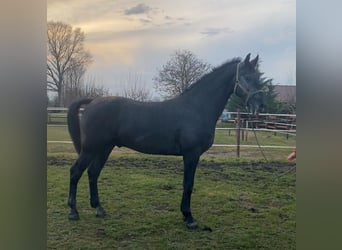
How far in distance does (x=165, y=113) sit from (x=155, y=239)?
57 centimetres

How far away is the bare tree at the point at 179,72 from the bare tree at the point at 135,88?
0.19ft

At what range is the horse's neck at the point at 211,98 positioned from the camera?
1.75 metres

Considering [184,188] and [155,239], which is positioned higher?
[184,188]

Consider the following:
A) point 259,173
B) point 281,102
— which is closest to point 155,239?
point 259,173

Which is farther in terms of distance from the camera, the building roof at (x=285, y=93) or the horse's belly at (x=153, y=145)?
the horse's belly at (x=153, y=145)

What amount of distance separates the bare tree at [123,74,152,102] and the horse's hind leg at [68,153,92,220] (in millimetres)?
342

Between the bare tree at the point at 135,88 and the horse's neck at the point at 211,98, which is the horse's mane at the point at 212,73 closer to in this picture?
the horse's neck at the point at 211,98

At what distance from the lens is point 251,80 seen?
5.64 feet

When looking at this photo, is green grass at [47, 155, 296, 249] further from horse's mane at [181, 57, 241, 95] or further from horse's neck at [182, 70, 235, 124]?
horse's mane at [181, 57, 241, 95]

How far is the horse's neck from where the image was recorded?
5.75ft

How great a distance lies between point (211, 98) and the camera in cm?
176

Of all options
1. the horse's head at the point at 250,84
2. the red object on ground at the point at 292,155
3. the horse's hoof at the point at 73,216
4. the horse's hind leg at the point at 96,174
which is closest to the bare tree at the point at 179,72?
the horse's head at the point at 250,84

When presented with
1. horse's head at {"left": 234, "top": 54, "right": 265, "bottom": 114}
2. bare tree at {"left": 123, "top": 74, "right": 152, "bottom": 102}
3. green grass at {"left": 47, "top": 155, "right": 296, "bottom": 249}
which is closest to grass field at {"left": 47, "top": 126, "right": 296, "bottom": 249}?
green grass at {"left": 47, "top": 155, "right": 296, "bottom": 249}
